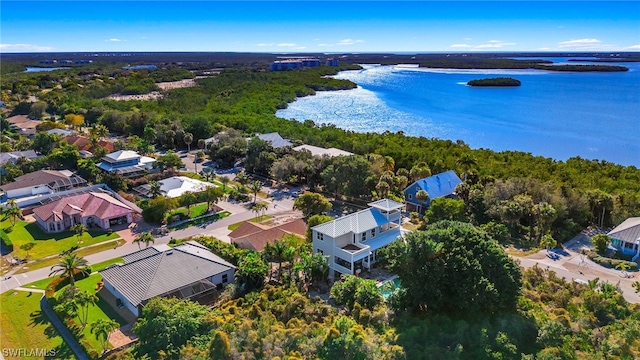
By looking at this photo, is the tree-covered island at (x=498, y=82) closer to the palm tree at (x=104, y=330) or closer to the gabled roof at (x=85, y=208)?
the gabled roof at (x=85, y=208)

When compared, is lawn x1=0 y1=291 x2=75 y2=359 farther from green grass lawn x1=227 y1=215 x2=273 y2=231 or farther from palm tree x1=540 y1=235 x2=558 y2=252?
palm tree x1=540 y1=235 x2=558 y2=252

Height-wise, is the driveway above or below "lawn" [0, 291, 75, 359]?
above

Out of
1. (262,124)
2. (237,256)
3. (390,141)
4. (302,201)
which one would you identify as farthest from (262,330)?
(262,124)

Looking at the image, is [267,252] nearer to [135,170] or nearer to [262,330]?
[262,330]

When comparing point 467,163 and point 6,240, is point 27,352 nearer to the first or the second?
point 6,240

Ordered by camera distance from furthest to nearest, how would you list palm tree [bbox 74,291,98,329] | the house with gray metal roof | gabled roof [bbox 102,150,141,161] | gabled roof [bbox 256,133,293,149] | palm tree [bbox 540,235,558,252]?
gabled roof [bbox 256,133,293,149], gabled roof [bbox 102,150,141,161], palm tree [bbox 540,235,558,252], the house with gray metal roof, palm tree [bbox 74,291,98,329]

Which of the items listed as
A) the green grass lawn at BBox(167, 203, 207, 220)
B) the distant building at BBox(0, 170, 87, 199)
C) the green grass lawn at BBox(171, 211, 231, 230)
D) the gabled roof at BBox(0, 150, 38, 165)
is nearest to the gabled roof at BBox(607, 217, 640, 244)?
the green grass lawn at BBox(171, 211, 231, 230)

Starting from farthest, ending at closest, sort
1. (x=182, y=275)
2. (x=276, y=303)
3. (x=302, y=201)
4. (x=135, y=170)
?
1. (x=135, y=170)
2. (x=302, y=201)
3. (x=182, y=275)
4. (x=276, y=303)
